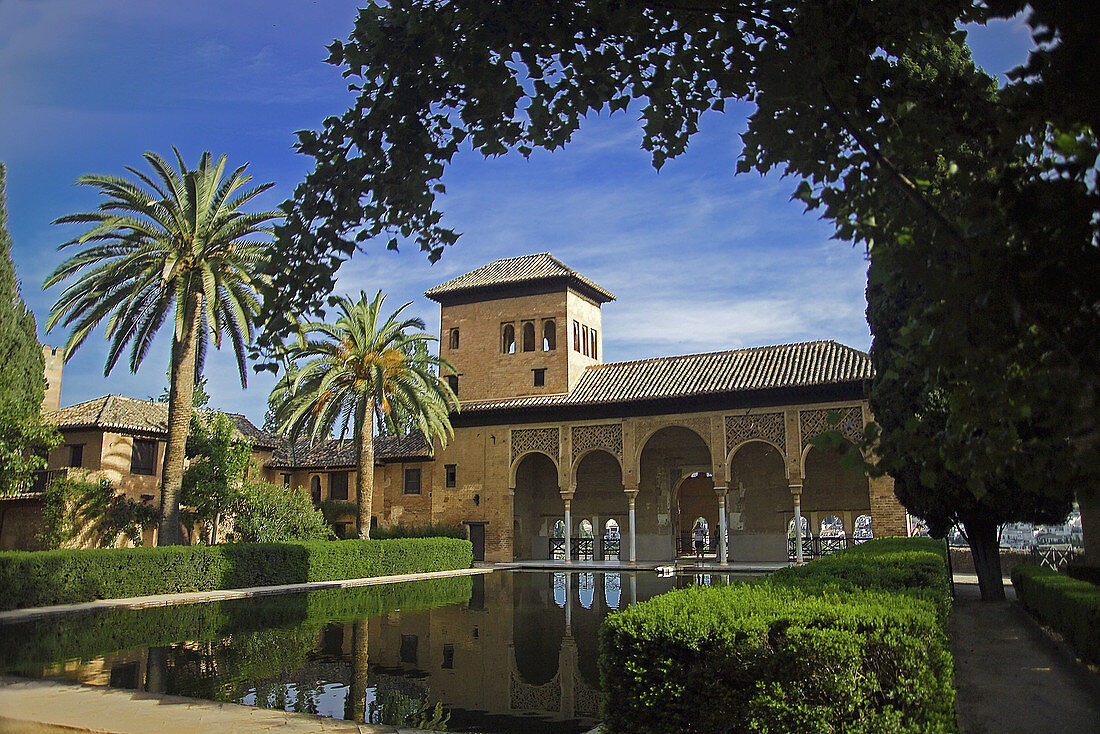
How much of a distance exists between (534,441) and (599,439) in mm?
2586

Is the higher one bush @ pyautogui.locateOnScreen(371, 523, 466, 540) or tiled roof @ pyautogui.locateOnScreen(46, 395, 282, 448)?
tiled roof @ pyautogui.locateOnScreen(46, 395, 282, 448)

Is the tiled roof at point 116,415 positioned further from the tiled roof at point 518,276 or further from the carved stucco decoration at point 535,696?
the carved stucco decoration at point 535,696

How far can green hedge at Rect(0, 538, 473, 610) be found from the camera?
14391 mm

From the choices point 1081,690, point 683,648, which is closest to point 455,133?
point 683,648

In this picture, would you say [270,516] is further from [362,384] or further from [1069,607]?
[1069,607]

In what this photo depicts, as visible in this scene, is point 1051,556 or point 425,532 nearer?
point 1051,556

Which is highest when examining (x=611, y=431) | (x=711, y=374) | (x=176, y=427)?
(x=711, y=374)

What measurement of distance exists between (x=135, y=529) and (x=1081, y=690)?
71.7 ft

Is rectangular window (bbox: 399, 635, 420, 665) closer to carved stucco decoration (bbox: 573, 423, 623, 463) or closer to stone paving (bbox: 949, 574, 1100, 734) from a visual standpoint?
stone paving (bbox: 949, 574, 1100, 734)

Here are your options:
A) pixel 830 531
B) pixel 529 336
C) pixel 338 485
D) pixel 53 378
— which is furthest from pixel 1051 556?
pixel 830 531

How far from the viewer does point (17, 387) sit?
22.3m

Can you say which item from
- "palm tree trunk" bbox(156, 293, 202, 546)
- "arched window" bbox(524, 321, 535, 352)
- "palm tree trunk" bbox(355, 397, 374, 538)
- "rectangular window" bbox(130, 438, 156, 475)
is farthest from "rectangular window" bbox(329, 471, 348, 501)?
"palm tree trunk" bbox(156, 293, 202, 546)

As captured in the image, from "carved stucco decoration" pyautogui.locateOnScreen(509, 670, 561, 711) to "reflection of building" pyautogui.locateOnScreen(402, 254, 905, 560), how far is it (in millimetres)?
18754

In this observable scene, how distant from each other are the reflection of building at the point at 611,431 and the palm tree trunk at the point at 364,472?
23.1ft
